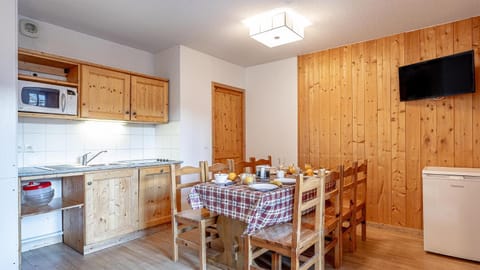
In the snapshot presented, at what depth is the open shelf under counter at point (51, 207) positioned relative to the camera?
234cm

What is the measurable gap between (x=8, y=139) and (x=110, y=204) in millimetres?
1123

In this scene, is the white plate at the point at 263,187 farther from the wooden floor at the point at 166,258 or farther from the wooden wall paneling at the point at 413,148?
the wooden wall paneling at the point at 413,148

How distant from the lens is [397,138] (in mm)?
3320

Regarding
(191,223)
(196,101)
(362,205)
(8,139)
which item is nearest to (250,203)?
(191,223)

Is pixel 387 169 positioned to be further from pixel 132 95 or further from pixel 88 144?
pixel 88 144

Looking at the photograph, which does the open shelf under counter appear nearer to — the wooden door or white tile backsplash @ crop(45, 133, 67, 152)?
white tile backsplash @ crop(45, 133, 67, 152)

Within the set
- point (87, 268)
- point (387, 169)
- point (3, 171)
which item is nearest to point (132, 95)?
point (3, 171)

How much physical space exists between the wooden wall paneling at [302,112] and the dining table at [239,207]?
181cm

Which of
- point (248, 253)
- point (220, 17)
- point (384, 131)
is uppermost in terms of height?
point (220, 17)

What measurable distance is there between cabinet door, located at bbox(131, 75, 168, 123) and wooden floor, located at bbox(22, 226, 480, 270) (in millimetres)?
1523

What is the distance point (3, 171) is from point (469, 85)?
13.9ft

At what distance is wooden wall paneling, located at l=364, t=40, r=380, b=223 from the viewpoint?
136 inches

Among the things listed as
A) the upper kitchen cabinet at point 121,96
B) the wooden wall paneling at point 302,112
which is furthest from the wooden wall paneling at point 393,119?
the upper kitchen cabinet at point 121,96

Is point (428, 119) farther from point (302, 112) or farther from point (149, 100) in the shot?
point (149, 100)
